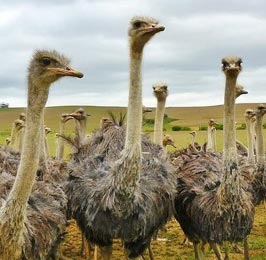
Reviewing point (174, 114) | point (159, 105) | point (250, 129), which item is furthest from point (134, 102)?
point (174, 114)

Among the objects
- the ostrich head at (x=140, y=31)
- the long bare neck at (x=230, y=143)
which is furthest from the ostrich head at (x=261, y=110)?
the ostrich head at (x=140, y=31)

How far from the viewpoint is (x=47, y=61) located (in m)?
4.40

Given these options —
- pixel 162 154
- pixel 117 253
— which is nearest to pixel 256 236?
pixel 117 253

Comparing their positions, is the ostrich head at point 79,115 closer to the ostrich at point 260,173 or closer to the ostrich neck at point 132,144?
the ostrich at point 260,173

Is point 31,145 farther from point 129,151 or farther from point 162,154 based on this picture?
point 162,154

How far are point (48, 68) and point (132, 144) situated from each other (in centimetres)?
152

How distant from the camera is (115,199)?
5.72m

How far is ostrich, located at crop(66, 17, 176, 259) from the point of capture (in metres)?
5.67

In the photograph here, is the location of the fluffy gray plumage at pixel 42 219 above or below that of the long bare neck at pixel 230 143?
below

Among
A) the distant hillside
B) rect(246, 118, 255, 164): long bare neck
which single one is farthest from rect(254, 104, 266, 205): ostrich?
the distant hillside

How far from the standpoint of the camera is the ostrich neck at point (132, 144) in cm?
562

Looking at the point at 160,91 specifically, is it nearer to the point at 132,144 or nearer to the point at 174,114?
the point at 132,144

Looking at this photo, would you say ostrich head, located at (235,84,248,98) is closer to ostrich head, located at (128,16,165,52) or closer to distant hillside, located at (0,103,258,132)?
ostrich head, located at (128,16,165,52)

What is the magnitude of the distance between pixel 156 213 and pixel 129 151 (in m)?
0.78
